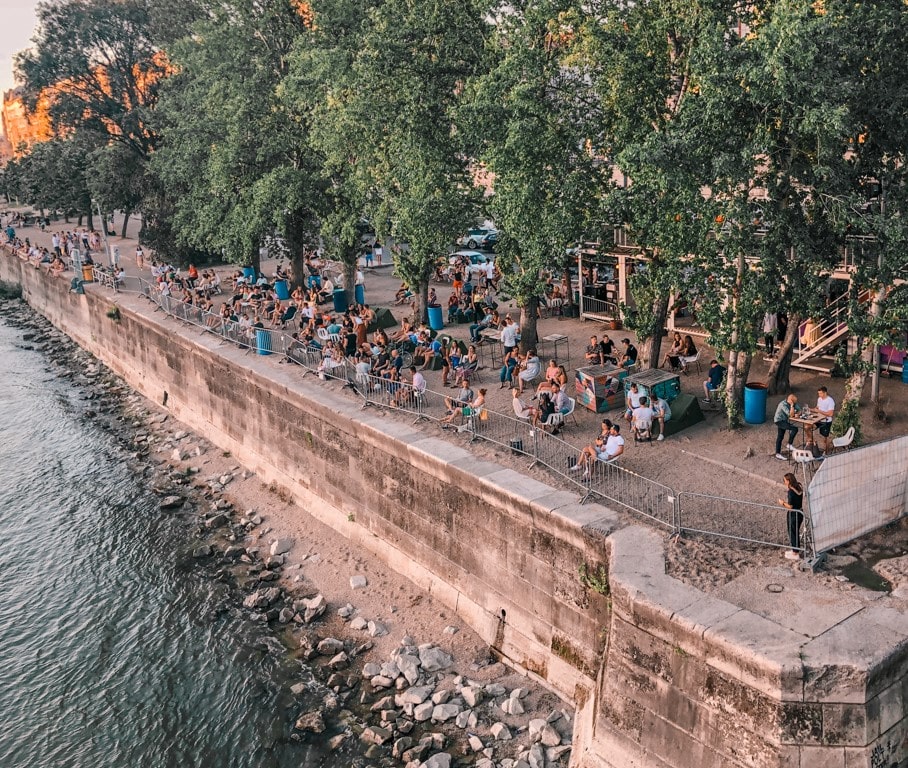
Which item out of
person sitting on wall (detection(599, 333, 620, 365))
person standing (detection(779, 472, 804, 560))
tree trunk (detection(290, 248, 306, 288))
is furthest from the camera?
tree trunk (detection(290, 248, 306, 288))

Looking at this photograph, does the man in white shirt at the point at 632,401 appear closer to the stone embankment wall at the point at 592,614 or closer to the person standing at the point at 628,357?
the person standing at the point at 628,357

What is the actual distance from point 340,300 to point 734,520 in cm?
1985

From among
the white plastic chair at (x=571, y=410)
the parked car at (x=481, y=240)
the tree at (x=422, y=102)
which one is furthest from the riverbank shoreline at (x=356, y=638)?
the parked car at (x=481, y=240)

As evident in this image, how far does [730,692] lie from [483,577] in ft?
19.0

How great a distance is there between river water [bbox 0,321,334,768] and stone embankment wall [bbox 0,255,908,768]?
330 centimetres

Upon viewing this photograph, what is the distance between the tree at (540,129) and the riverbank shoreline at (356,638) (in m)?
8.20

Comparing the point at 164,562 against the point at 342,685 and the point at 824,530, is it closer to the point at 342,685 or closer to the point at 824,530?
the point at 342,685

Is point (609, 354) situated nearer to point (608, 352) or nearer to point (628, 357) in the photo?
point (608, 352)

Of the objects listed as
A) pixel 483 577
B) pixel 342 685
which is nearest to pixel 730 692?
pixel 483 577

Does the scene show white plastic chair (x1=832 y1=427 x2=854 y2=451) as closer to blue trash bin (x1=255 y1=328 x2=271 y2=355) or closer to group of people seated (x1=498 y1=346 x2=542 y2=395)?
group of people seated (x1=498 y1=346 x2=542 y2=395)

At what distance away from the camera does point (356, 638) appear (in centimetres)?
1554

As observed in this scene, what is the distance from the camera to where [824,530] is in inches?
A: 457

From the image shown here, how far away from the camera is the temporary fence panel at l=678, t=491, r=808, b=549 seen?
12242 millimetres

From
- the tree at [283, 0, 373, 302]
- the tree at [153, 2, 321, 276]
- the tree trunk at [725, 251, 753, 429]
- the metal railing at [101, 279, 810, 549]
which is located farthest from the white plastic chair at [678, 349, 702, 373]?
the tree at [153, 2, 321, 276]
